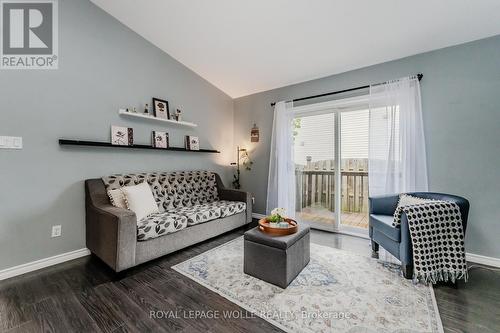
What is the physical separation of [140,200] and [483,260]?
3962 millimetres

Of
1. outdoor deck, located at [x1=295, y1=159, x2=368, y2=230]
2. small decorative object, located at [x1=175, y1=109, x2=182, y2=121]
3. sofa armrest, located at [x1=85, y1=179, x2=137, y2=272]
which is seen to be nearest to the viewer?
sofa armrest, located at [x1=85, y1=179, x2=137, y2=272]

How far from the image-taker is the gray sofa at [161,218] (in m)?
2.05

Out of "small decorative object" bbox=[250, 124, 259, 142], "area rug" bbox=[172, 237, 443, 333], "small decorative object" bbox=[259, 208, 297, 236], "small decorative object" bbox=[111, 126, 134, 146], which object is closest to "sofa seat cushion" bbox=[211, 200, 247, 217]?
"area rug" bbox=[172, 237, 443, 333]

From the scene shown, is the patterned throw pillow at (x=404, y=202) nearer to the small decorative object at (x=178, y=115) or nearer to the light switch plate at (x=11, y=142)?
the small decorative object at (x=178, y=115)

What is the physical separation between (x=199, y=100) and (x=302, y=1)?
2.31m

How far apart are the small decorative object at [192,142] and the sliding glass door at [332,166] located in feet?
5.82

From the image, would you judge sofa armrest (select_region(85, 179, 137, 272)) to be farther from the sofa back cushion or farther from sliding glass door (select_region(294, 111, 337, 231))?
sliding glass door (select_region(294, 111, 337, 231))

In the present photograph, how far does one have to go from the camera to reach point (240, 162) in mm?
4523

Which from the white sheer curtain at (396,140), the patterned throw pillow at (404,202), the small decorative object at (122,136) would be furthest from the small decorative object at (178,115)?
the patterned throw pillow at (404,202)

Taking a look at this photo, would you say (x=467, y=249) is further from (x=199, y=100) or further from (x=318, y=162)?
(x=199, y=100)

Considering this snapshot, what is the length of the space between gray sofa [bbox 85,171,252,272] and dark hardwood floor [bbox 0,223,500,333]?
20 cm

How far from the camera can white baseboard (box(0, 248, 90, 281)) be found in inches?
80.8

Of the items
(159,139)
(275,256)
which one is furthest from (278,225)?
(159,139)

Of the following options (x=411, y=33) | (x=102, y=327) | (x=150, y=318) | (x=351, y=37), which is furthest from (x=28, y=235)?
(x=411, y=33)
